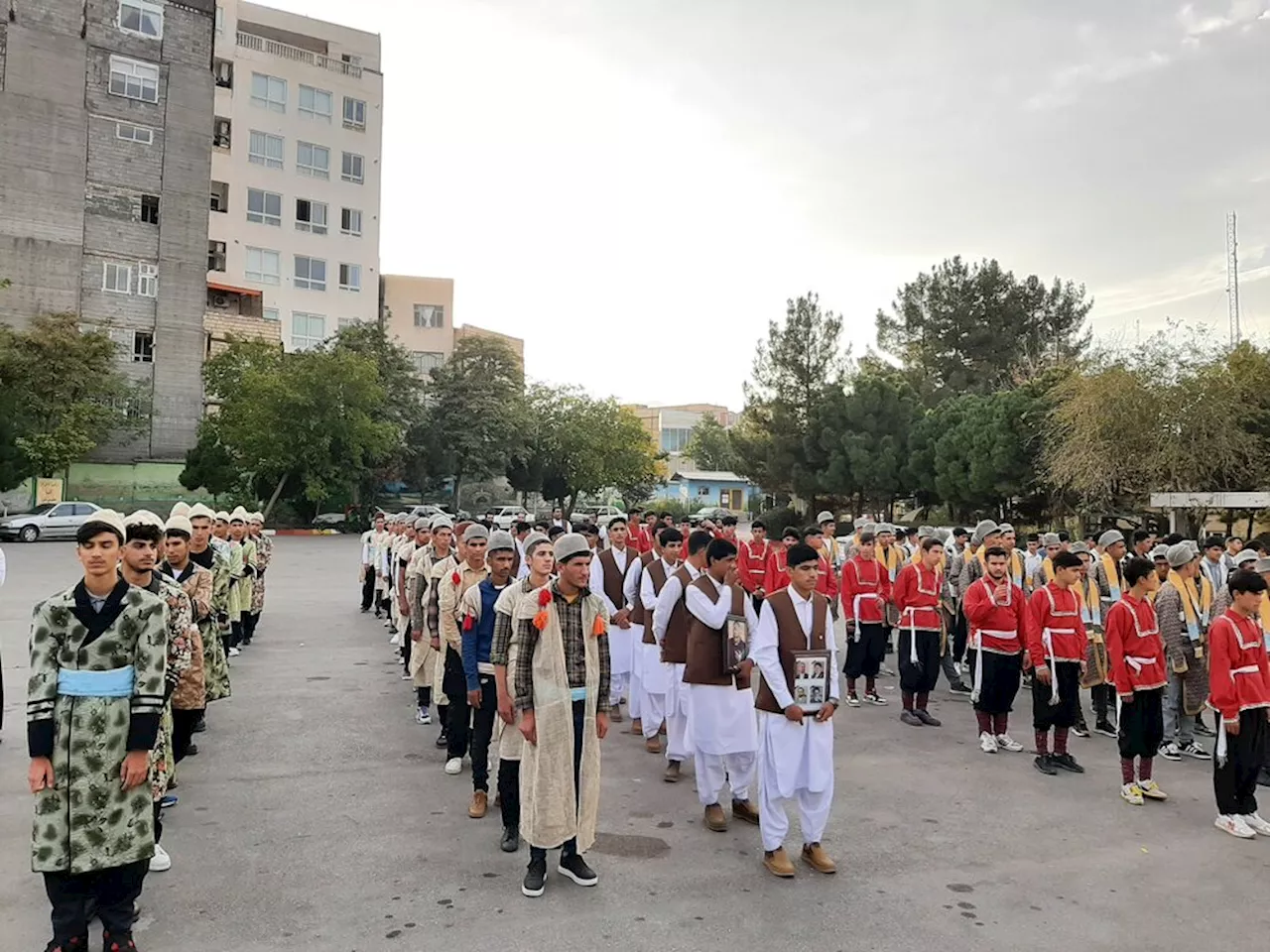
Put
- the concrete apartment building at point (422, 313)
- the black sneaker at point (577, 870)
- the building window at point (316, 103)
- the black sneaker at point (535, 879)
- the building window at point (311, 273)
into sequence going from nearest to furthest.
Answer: the black sneaker at point (535, 879)
the black sneaker at point (577, 870)
the building window at point (311, 273)
the building window at point (316, 103)
the concrete apartment building at point (422, 313)

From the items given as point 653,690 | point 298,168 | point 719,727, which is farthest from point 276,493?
point 719,727

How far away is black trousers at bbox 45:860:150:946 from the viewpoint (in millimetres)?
3498

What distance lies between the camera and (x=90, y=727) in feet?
11.5

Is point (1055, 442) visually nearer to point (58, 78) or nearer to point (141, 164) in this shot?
point (141, 164)

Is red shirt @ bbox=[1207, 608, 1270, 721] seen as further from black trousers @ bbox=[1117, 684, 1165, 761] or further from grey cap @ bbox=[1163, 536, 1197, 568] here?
grey cap @ bbox=[1163, 536, 1197, 568]

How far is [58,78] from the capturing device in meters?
34.6

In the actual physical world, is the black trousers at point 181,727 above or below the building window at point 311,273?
below

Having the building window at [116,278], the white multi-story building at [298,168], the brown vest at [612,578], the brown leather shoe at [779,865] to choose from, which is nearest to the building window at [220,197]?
the white multi-story building at [298,168]

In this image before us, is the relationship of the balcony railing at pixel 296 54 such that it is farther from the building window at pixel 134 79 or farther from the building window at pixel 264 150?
the building window at pixel 134 79

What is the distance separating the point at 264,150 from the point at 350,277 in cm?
743

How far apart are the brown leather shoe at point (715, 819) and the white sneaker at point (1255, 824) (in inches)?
126

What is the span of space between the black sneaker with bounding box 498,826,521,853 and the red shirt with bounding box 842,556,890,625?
5159mm

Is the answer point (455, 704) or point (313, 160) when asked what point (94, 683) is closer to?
point (455, 704)

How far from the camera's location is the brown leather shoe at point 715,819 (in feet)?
17.3
